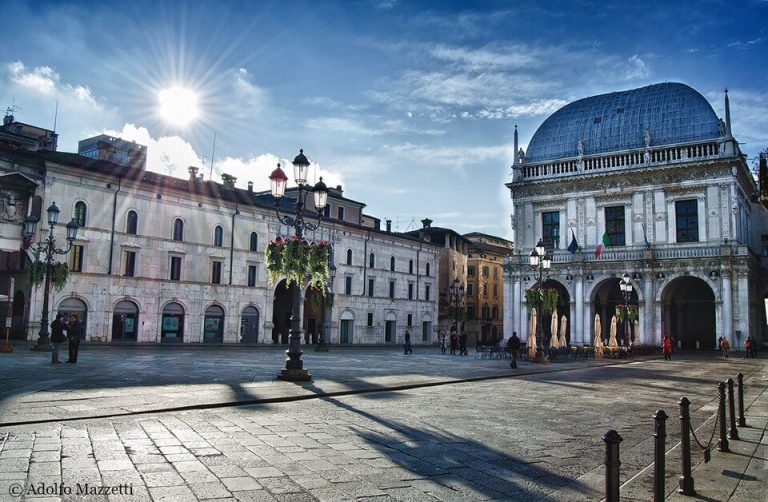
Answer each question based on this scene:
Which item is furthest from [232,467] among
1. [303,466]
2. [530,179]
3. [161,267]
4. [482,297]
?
[482,297]

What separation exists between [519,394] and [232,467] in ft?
34.9

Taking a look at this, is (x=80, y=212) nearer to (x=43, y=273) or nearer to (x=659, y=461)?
(x=43, y=273)

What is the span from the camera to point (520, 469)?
26.0 ft

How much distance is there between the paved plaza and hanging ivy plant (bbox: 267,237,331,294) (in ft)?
10.9

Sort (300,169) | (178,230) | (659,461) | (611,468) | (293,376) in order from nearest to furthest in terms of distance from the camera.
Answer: (611,468), (659,461), (293,376), (300,169), (178,230)

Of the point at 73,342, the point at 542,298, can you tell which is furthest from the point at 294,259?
the point at 542,298

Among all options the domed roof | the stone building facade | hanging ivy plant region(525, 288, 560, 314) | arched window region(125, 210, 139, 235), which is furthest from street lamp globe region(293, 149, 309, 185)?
the domed roof

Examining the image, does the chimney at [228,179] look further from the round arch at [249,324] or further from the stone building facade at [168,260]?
the round arch at [249,324]

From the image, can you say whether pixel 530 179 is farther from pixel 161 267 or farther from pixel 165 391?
pixel 165 391

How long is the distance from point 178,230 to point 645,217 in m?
36.9

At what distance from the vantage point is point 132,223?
42656mm

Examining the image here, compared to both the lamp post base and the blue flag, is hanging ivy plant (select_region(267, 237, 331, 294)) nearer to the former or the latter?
the lamp post base

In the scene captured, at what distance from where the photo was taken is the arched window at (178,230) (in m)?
45.1

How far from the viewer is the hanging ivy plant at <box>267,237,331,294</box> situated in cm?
1825
